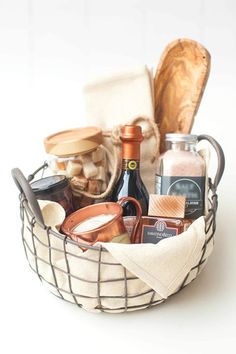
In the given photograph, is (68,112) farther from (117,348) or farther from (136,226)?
(117,348)

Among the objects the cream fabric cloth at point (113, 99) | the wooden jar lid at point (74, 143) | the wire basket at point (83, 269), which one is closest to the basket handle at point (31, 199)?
the wire basket at point (83, 269)

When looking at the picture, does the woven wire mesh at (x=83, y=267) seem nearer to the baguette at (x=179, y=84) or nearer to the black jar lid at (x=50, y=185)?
the black jar lid at (x=50, y=185)

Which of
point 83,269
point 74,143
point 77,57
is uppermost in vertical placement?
point 77,57

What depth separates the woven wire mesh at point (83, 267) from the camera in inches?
21.5

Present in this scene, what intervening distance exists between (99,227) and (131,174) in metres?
0.18

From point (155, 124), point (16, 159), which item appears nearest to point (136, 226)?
point (155, 124)

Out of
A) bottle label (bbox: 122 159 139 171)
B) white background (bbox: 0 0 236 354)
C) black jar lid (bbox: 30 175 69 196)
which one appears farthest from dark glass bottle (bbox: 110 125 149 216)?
white background (bbox: 0 0 236 354)

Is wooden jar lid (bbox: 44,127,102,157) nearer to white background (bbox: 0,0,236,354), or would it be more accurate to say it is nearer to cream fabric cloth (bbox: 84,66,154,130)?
cream fabric cloth (bbox: 84,66,154,130)

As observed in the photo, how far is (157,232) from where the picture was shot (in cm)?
61

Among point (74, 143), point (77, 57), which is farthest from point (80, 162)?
point (77, 57)

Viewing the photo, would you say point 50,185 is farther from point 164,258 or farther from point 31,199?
point 164,258

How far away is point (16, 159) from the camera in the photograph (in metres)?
0.95

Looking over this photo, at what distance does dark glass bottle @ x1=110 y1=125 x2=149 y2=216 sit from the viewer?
0.66 meters

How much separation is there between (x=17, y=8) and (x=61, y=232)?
0.58m
